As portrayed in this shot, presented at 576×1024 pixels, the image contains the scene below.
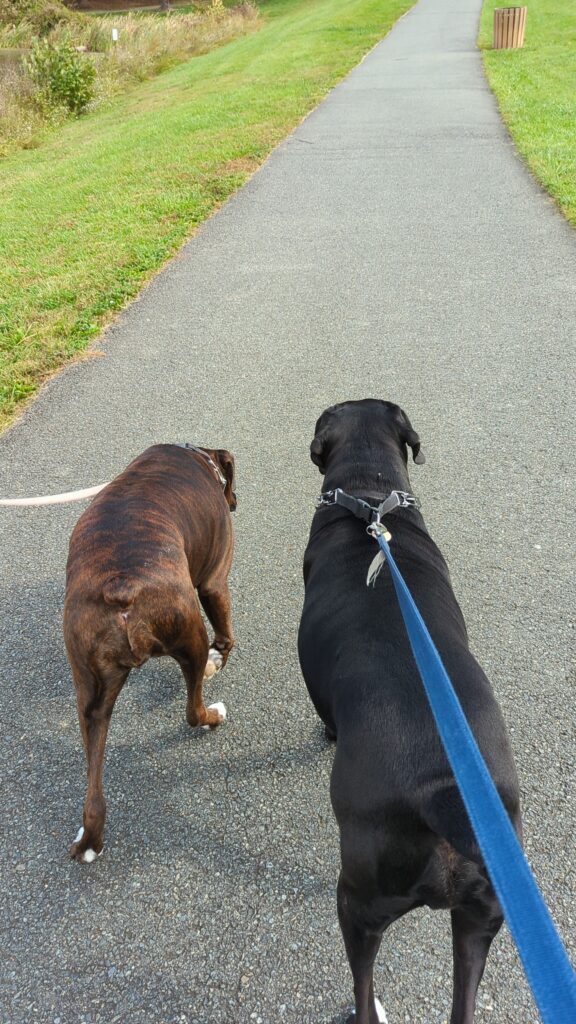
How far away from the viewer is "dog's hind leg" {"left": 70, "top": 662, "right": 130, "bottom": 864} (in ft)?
8.47

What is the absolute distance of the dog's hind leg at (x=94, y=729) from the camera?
258 centimetres

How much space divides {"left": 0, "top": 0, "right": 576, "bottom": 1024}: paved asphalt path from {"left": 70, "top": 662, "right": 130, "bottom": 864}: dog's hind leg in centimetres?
11

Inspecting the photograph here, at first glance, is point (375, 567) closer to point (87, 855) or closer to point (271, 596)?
point (87, 855)

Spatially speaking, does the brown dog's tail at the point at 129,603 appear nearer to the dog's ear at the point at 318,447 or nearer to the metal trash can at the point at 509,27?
the dog's ear at the point at 318,447

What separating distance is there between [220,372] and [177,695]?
3466mm

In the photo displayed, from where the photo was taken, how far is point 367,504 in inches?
111

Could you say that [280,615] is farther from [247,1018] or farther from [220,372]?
[220,372]

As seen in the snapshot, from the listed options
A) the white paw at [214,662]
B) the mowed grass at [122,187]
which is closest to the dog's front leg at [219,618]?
the white paw at [214,662]

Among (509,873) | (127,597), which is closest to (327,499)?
(127,597)

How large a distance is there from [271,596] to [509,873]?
2.76 m

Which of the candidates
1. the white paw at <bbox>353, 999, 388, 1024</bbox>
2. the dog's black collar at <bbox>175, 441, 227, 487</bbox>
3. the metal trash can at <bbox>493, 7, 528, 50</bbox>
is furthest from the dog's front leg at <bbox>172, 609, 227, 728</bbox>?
the metal trash can at <bbox>493, 7, 528, 50</bbox>

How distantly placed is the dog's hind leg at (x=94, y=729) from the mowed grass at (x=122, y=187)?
150 inches

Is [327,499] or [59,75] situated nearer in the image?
[327,499]

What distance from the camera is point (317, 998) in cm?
231
